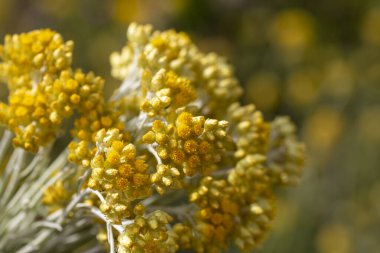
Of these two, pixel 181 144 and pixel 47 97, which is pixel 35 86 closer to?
pixel 47 97

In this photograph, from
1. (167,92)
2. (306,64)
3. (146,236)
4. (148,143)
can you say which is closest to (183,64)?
(167,92)

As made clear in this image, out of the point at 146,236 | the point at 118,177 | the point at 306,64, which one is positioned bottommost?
the point at 146,236

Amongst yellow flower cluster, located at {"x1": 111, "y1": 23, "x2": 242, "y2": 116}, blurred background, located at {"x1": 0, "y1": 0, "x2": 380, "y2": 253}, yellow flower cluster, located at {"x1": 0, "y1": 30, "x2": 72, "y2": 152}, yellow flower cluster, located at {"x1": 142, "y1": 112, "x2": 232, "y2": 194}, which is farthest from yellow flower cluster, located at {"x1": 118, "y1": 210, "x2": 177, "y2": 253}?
blurred background, located at {"x1": 0, "y1": 0, "x2": 380, "y2": 253}

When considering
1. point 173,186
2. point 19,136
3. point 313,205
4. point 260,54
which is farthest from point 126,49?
point 260,54

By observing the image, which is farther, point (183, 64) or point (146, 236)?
point (183, 64)

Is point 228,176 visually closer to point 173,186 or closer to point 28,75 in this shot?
point 173,186

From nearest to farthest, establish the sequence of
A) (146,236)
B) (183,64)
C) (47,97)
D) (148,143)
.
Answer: (146,236) < (148,143) < (47,97) < (183,64)

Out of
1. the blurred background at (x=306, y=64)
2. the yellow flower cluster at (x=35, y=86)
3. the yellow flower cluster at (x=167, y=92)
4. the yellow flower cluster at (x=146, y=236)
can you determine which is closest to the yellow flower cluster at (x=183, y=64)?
the yellow flower cluster at (x=167, y=92)
